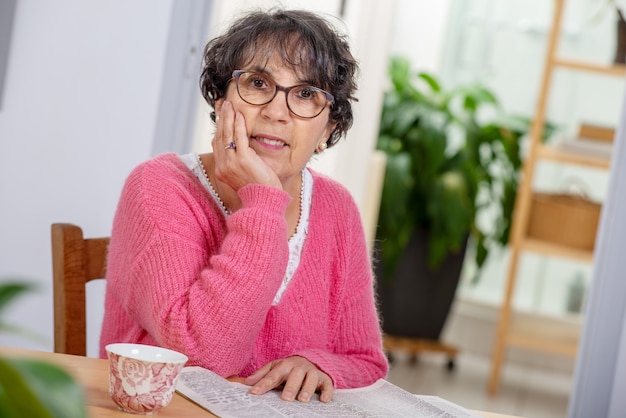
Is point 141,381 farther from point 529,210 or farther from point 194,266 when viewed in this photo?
point 529,210

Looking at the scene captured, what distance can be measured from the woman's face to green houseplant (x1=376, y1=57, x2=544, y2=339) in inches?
109

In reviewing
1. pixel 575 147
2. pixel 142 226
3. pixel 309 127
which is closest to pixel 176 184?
pixel 142 226

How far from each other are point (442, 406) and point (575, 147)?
2997 mm

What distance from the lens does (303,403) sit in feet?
3.66

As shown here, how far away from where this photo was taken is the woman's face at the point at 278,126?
1410 mm

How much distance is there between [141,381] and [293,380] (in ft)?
0.88

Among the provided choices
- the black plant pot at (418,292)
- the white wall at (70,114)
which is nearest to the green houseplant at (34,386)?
the white wall at (70,114)

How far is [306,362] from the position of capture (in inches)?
48.8

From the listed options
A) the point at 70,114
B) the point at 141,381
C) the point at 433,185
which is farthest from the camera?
the point at 433,185

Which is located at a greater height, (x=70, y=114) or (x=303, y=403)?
(x=70, y=114)

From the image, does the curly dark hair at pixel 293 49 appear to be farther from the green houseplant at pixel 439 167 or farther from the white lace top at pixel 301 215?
the green houseplant at pixel 439 167

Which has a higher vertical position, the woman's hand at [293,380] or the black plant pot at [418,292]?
the woman's hand at [293,380]

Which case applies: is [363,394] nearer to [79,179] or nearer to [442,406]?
[442,406]

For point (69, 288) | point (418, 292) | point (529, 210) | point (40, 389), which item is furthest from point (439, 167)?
point (40, 389)
